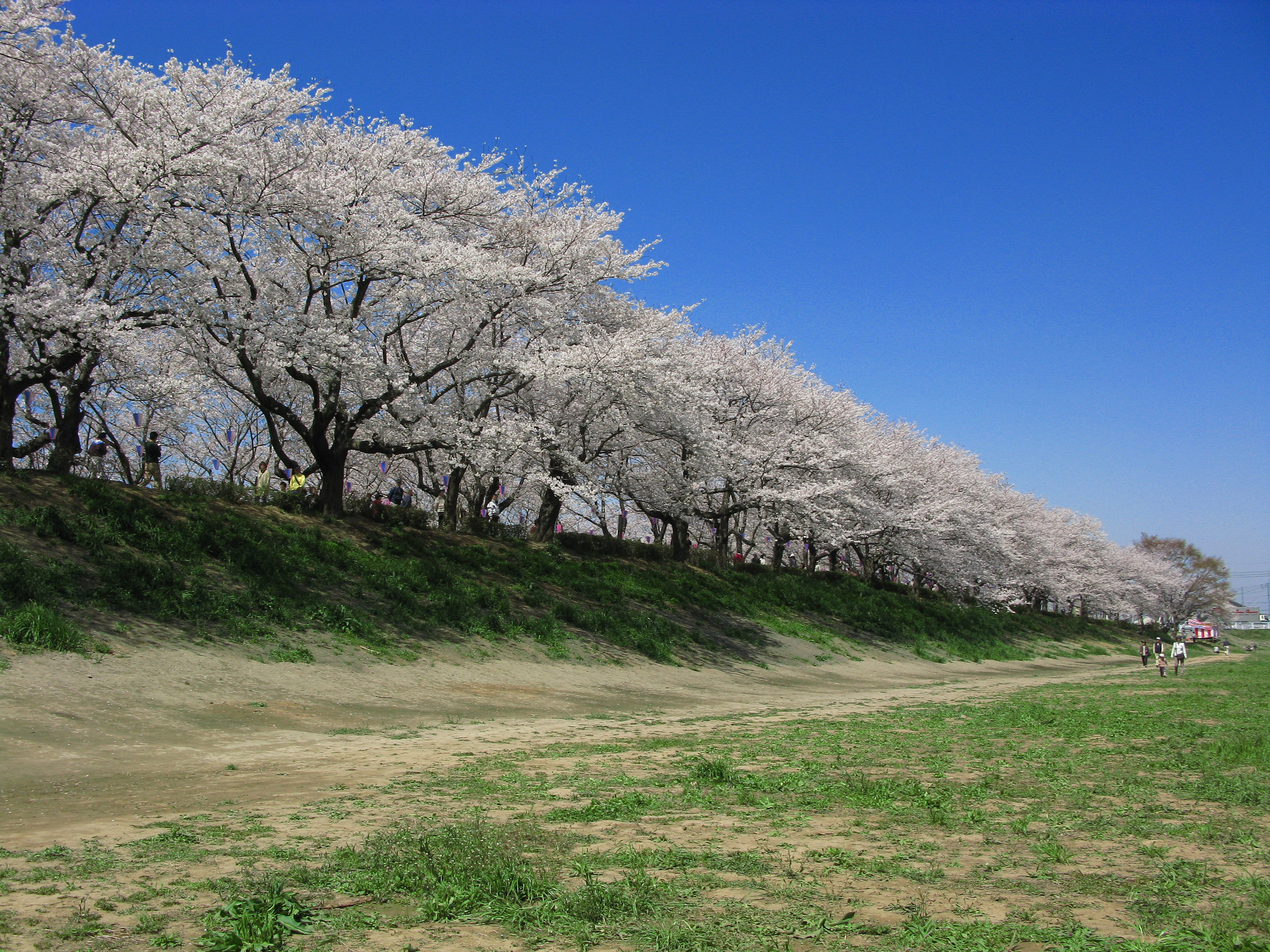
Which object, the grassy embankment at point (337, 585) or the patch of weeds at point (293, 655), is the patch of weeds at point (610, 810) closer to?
the patch of weeds at point (293, 655)

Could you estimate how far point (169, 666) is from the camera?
1449 cm

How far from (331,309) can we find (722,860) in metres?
21.8

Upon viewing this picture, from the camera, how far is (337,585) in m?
20.6

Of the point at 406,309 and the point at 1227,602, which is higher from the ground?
the point at 406,309

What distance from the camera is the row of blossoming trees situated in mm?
19234

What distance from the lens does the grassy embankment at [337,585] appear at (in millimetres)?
16422

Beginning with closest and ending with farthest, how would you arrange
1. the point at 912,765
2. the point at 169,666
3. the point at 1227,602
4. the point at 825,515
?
the point at 912,765
the point at 169,666
the point at 825,515
the point at 1227,602

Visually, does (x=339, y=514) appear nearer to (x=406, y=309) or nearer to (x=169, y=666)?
(x=406, y=309)

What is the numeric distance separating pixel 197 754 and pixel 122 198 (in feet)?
46.4

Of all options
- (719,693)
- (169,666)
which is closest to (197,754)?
(169,666)

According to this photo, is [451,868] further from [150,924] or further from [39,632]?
[39,632]

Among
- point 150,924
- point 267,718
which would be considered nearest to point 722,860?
point 150,924

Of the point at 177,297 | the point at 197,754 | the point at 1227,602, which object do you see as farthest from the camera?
the point at 1227,602

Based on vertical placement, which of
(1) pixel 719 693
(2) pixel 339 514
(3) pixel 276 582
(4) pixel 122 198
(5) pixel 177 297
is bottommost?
(1) pixel 719 693
